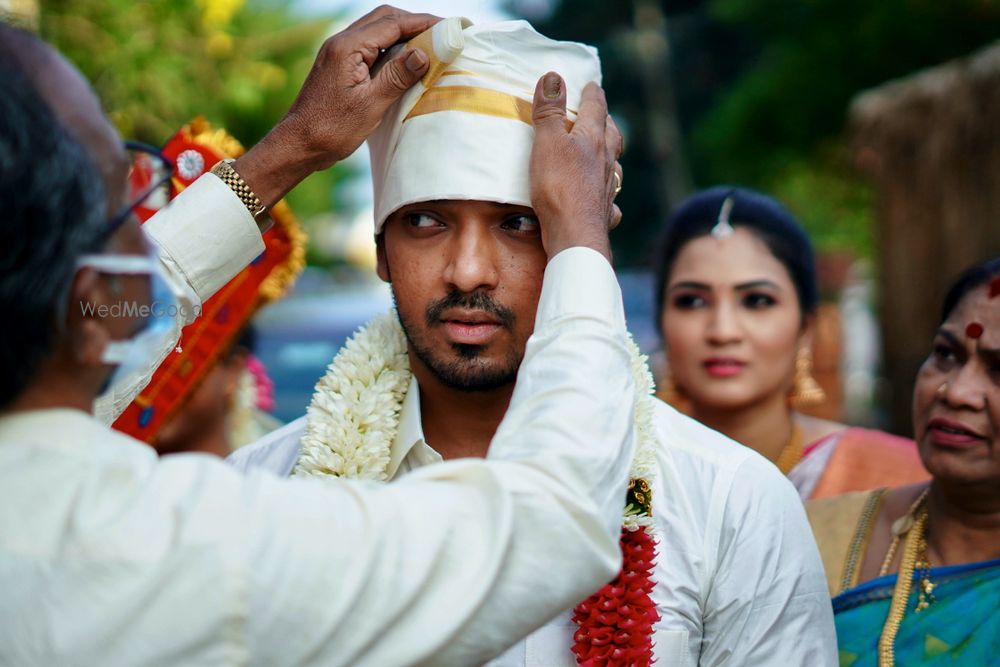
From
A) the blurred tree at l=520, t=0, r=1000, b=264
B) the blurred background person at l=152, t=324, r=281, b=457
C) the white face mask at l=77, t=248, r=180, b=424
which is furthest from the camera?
the blurred tree at l=520, t=0, r=1000, b=264

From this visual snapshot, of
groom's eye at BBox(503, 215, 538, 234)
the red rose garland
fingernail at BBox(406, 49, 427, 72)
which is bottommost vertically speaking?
the red rose garland

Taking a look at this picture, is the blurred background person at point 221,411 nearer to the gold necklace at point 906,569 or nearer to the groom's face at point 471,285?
the groom's face at point 471,285

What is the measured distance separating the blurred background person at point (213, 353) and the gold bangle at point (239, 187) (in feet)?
2.27

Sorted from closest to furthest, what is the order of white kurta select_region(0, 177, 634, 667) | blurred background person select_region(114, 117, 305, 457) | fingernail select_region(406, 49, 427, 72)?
white kurta select_region(0, 177, 634, 667) → fingernail select_region(406, 49, 427, 72) → blurred background person select_region(114, 117, 305, 457)

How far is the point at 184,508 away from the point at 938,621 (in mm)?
1997

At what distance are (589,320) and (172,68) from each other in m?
5.18

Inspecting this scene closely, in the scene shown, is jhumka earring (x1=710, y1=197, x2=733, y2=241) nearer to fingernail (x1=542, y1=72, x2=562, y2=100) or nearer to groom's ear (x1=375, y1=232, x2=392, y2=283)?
groom's ear (x1=375, y1=232, x2=392, y2=283)

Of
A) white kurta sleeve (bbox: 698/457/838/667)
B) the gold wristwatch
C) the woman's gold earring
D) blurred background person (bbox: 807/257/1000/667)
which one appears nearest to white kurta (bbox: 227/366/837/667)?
white kurta sleeve (bbox: 698/457/838/667)

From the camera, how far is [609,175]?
2014 millimetres

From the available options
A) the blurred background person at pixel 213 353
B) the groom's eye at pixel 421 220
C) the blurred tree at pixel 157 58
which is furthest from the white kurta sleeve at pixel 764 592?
the blurred tree at pixel 157 58

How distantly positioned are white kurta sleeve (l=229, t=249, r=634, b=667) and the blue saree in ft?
4.43

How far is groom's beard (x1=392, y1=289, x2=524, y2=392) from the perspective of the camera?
92.6 inches

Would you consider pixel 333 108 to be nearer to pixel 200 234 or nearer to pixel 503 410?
pixel 200 234

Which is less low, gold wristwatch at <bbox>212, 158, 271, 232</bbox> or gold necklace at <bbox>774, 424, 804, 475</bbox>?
gold wristwatch at <bbox>212, 158, 271, 232</bbox>
